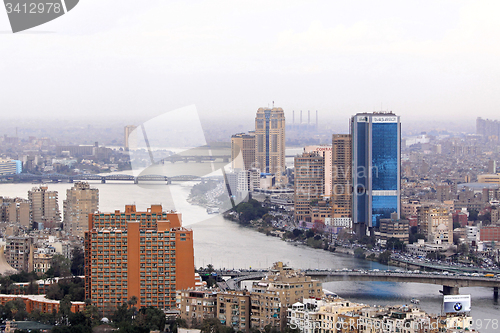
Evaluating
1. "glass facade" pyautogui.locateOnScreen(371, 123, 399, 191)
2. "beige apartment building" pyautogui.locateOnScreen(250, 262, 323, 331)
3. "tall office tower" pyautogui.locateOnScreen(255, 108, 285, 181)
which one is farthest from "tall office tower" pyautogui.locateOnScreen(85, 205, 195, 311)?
"tall office tower" pyautogui.locateOnScreen(255, 108, 285, 181)

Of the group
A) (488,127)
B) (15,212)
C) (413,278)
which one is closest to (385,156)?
(413,278)

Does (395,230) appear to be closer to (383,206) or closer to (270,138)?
(383,206)

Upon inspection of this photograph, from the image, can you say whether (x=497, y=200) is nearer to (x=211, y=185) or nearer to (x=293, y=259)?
(x=293, y=259)

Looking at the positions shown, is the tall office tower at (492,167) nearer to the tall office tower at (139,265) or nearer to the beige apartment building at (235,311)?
the tall office tower at (139,265)

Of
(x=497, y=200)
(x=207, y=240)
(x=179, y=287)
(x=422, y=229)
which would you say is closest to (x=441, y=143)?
(x=497, y=200)

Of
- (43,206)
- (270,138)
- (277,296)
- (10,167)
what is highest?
(270,138)

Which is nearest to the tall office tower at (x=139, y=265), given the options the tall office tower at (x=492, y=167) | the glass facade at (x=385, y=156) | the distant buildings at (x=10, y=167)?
the glass facade at (x=385, y=156)
